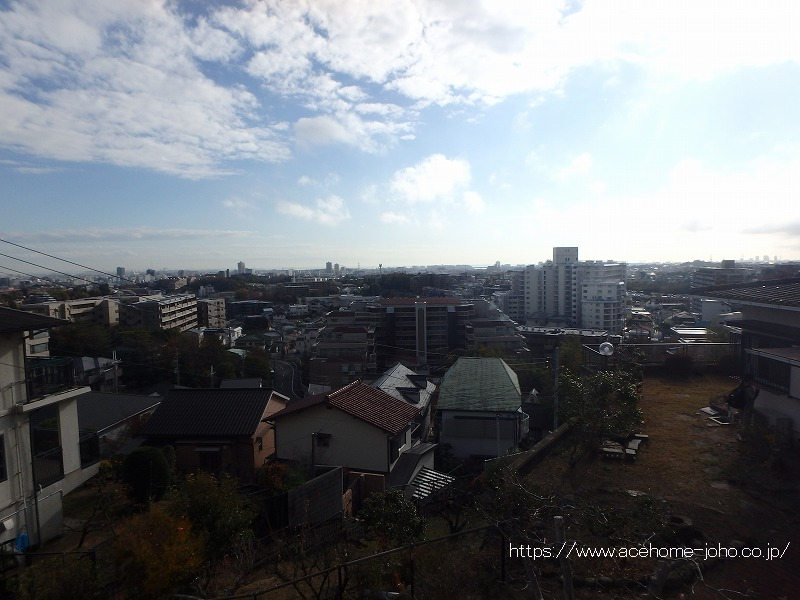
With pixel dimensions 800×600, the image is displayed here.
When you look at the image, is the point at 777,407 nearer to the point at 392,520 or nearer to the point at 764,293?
the point at 764,293

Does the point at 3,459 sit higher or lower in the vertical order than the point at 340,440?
higher

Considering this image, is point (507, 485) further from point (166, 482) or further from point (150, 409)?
point (150, 409)

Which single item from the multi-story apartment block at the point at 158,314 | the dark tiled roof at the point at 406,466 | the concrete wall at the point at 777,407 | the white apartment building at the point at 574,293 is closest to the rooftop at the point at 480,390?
the dark tiled roof at the point at 406,466

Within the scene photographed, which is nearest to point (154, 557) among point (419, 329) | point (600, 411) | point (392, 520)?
point (392, 520)

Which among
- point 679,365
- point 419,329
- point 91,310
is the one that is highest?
point 679,365

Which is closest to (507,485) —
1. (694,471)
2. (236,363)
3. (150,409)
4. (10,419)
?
(694,471)
